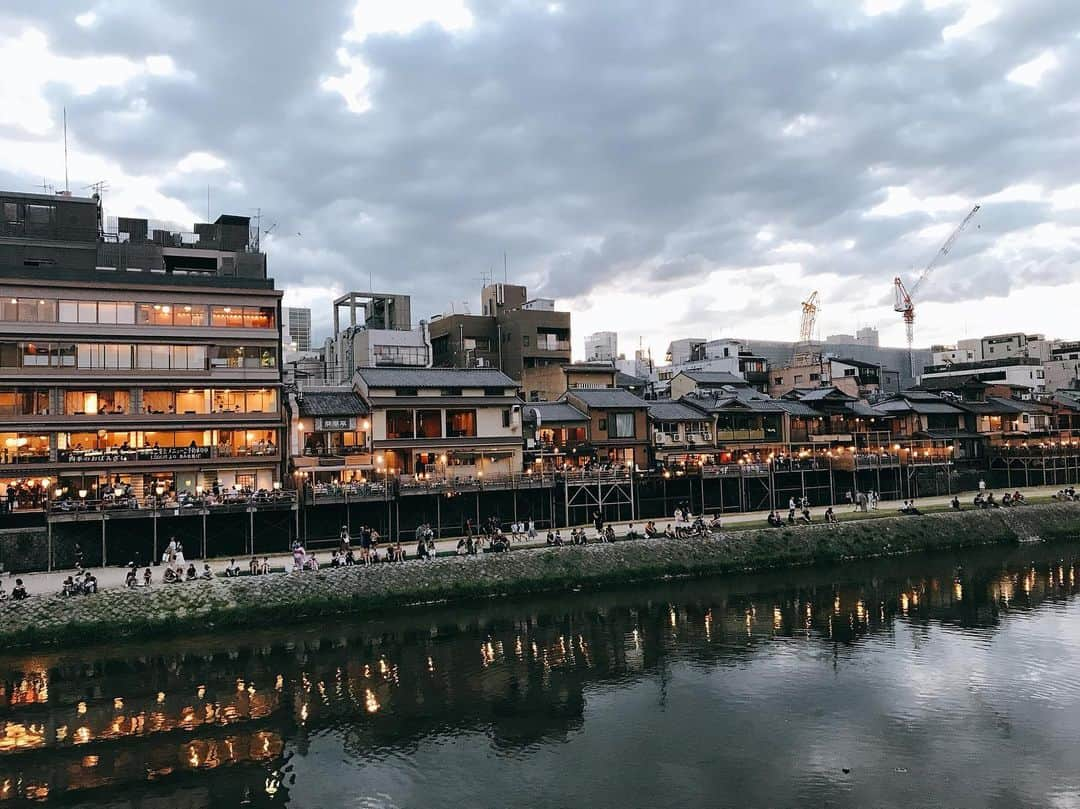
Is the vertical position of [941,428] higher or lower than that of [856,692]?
higher

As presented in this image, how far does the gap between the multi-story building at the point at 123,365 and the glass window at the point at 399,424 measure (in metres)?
8.42

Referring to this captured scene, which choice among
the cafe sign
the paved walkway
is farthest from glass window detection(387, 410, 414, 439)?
the paved walkway

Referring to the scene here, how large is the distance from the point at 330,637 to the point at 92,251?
38196mm

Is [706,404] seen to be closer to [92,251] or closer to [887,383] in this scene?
[92,251]

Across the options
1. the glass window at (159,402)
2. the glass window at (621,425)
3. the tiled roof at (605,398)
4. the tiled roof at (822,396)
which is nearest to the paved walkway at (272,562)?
the glass window at (621,425)

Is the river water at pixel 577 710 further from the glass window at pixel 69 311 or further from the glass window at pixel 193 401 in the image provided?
the glass window at pixel 69 311

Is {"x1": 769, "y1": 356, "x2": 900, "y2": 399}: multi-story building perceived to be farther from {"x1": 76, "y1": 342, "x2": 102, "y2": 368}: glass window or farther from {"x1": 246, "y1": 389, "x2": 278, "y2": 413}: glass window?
{"x1": 76, "y1": 342, "x2": 102, "y2": 368}: glass window

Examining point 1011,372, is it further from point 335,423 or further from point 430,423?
point 335,423

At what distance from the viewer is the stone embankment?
132ft

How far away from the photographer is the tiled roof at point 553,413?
225 feet

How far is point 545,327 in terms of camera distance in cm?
8944

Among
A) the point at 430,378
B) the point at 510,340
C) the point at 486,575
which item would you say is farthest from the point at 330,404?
the point at 510,340

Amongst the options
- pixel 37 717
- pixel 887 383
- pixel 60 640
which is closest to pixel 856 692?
pixel 37 717

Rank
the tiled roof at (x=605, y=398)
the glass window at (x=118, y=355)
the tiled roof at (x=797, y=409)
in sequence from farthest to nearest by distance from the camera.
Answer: the tiled roof at (x=797, y=409), the tiled roof at (x=605, y=398), the glass window at (x=118, y=355)
